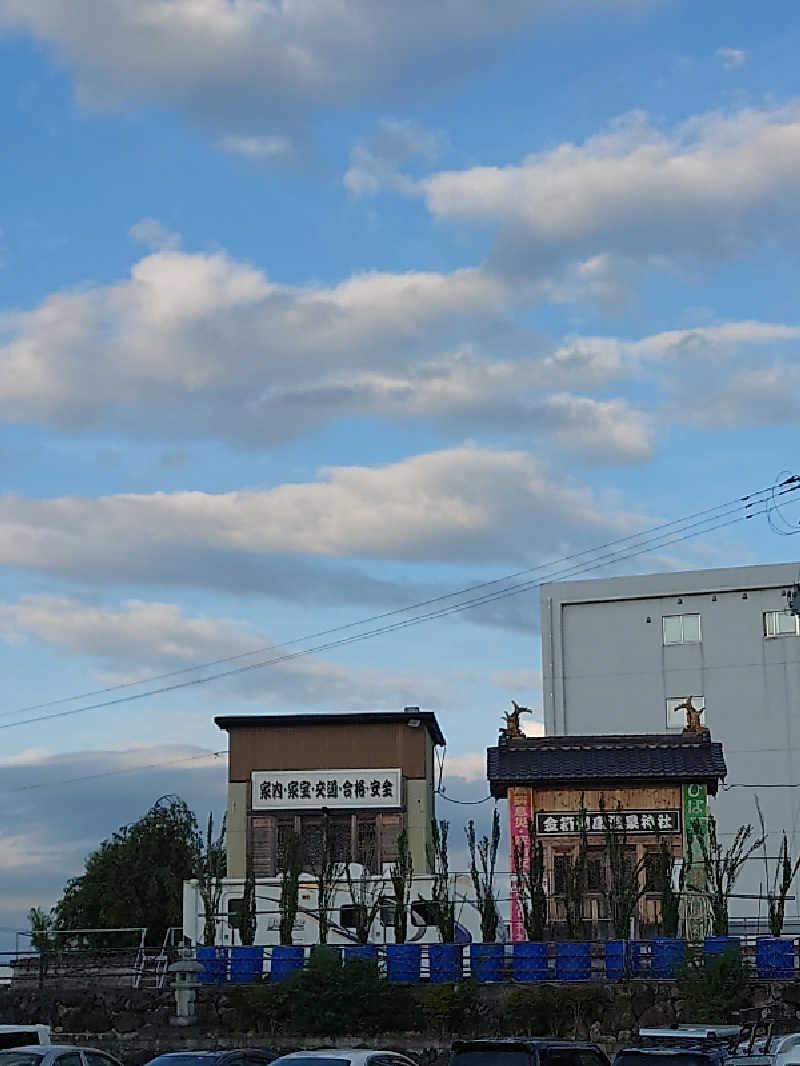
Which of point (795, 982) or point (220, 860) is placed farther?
point (220, 860)

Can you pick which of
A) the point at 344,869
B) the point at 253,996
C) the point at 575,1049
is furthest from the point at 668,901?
the point at 575,1049

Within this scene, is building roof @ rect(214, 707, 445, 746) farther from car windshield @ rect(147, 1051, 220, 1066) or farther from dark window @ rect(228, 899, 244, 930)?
car windshield @ rect(147, 1051, 220, 1066)

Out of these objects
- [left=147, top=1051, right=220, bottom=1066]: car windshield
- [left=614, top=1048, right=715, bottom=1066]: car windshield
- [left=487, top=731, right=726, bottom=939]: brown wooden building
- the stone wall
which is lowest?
the stone wall

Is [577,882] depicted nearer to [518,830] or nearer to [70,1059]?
[518,830]

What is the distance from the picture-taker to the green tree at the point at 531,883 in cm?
3578

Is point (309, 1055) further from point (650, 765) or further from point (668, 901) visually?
point (650, 765)

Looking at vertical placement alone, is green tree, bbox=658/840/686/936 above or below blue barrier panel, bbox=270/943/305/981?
above

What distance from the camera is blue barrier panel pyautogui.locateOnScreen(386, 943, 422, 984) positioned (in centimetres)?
3303

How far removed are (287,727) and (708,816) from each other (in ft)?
53.0

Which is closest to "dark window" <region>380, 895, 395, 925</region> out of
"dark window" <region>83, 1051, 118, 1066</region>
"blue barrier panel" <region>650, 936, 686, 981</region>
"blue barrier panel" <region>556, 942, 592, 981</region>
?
"blue barrier panel" <region>556, 942, 592, 981</region>

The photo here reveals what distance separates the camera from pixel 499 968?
32844mm

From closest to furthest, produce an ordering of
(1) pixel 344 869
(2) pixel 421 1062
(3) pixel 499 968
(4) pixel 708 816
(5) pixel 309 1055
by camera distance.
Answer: (5) pixel 309 1055 → (2) pixel 421 1062 → (3) pixel 499 968 → (4) pixel 708 816 → (1) pixel 344 869

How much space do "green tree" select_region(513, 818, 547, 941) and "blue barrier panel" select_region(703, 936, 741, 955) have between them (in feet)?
16.2

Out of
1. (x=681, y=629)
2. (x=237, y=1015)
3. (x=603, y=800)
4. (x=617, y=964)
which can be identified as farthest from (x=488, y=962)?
(x=681, y=629)
